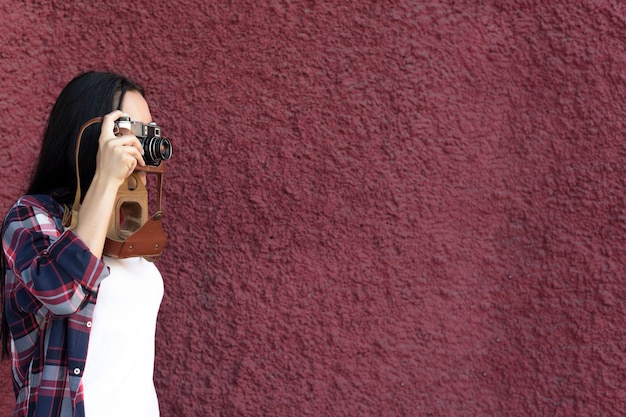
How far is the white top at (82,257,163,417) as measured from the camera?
1092 mm

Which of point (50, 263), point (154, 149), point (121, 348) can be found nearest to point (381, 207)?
point (154, 149)

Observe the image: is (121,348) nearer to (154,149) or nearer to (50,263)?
(50,263)

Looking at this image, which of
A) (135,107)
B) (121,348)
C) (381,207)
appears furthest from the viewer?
(381,207)

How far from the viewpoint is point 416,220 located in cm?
180

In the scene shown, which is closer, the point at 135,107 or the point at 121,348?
the point at 121,348

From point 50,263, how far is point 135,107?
385mm

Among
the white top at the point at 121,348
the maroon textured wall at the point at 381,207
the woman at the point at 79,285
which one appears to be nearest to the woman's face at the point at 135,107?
the woman at the point at 79,285

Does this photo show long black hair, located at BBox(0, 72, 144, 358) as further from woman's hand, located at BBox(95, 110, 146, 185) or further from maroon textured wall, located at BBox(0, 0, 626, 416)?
maroon textured wall, located at BBox(0, 0, 626, 416)

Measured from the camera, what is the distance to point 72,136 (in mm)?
1156

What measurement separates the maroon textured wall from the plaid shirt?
770 mm

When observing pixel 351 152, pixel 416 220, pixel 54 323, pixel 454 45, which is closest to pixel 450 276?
pixel 416 220

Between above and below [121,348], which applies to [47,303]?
above

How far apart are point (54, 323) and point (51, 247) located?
161 mm

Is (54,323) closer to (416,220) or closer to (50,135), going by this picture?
(50,135)
